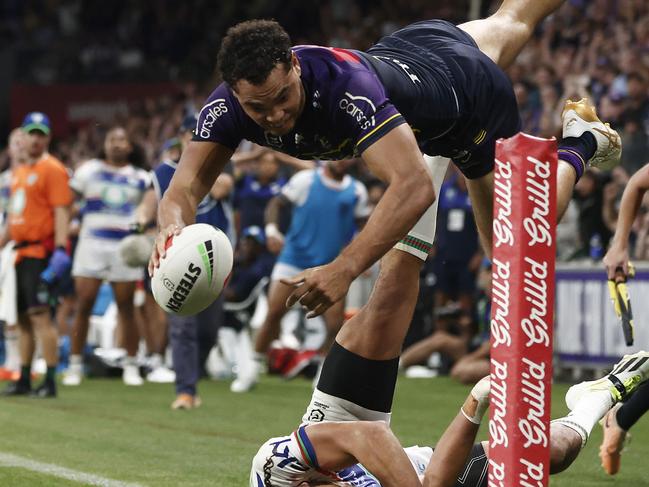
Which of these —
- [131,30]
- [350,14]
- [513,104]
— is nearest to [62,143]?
[131,30]

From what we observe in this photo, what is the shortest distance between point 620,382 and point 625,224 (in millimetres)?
1357

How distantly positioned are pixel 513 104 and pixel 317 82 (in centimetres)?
131

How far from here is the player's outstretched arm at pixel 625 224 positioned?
6.93 metres

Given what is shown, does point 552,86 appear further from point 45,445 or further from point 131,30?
point 131,30

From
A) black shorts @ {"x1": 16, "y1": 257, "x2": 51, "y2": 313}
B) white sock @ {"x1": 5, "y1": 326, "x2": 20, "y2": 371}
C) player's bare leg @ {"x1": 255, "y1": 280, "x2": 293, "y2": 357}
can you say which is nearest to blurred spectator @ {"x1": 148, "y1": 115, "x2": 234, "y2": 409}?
player's bare leg @ {"x1": 255, "y1": 280, "x2": 293, "y2": 357}

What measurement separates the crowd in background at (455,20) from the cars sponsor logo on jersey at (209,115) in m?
7.69

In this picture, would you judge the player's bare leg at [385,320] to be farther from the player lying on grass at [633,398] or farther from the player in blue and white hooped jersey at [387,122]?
the player lying on grass at [633,398]

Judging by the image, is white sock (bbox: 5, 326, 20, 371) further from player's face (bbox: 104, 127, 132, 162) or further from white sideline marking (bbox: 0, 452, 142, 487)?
white sideline marking (bbox: 0, 452, 142, 487)

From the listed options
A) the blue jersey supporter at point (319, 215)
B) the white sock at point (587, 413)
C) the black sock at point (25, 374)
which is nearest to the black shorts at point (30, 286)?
the black sock at point (25, 374)

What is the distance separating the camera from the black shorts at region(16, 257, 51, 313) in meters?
11.4

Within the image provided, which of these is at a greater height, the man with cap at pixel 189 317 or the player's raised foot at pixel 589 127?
the player's raised foot at pixel 589 127

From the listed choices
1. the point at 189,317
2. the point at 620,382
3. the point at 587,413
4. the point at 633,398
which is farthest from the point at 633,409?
the point at 189,317

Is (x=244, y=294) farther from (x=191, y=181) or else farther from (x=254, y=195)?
(x=191, y=181)

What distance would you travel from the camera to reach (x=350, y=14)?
76.7 feet
